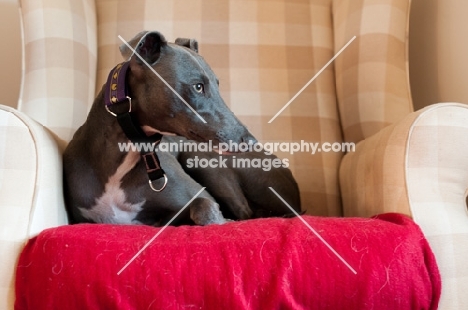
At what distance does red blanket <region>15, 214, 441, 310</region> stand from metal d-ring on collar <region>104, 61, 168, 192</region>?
0.30m

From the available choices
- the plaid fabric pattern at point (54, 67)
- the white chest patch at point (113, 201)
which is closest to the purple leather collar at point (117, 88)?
the white chest patch at point (113, 201)

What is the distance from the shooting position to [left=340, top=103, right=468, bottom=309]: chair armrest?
3.10ft

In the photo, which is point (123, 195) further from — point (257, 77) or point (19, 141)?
point (257, 77)

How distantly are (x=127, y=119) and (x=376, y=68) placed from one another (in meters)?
0.88

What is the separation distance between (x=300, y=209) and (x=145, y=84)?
71 cm

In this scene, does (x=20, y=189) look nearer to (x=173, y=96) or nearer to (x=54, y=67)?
(x=173, y=96)

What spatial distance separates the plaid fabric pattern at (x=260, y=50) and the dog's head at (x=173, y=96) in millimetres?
611

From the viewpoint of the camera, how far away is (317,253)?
2.86ft

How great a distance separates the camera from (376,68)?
1573 millimetres

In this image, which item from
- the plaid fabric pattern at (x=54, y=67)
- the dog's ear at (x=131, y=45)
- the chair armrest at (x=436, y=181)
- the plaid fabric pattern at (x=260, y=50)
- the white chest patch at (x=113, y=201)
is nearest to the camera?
the chair armrest at (x=436, y=181)

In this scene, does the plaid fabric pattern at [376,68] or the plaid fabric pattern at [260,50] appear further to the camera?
the plaid fabric pattern at [260,50]

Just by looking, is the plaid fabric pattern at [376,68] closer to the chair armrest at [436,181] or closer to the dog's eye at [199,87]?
the chair armrest at [436,181]

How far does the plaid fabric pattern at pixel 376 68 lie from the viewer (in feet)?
5.10

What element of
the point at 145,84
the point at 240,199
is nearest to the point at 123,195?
the point at 145,84
